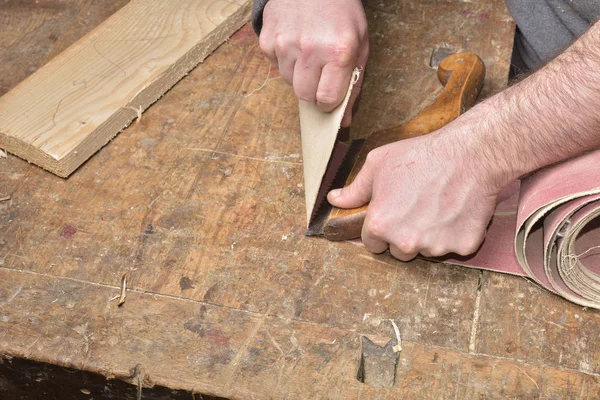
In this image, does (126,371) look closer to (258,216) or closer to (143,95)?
(258,216)

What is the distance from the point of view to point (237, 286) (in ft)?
4.76

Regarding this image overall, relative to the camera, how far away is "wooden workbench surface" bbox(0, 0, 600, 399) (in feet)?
4.34

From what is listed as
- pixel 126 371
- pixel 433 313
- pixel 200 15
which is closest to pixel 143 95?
pixel 200 15

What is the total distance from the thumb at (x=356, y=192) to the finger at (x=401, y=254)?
4.8 inches

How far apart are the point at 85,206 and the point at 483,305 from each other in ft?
2.93

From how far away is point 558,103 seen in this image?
1.30 metres

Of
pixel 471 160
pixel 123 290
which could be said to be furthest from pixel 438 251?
pixel 123 290

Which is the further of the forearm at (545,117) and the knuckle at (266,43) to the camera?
the knuckle at (266,43)

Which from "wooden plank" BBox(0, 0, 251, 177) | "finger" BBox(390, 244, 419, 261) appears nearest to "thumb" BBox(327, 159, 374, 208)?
"finger" BBox(390, 244, 419, 261)

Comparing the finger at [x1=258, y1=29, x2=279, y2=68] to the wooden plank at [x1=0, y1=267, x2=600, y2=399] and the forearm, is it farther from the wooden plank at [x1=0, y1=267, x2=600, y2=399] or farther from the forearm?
the wooden plank at [x1=0, y1=267, x2=600, y2=399]

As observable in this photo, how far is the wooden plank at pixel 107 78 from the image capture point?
1.69m

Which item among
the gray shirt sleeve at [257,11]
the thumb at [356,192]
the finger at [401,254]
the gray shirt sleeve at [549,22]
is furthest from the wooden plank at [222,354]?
the gray shirt sleeve at [549,22]

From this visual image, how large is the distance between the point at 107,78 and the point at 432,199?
0.92 metres

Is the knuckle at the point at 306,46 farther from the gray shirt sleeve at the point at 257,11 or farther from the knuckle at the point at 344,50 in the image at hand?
the gray shirt sleeve at the point at 257,11
